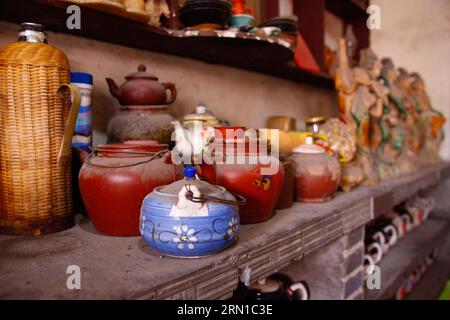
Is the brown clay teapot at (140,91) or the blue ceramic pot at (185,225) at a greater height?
the brown clay teapot at (140,91)

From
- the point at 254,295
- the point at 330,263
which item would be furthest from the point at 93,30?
the point at 330,263

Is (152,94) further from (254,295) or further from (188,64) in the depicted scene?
(254,295)

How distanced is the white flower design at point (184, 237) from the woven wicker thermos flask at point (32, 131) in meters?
0.45

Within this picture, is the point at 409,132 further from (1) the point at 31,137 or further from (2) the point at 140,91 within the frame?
(1) the point at 31,137

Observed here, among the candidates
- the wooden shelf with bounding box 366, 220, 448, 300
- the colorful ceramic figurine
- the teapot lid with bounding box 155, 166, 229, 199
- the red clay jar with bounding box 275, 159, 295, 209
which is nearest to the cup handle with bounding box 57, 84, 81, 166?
the teapot lid with bounding box 155, 166, 229, 199

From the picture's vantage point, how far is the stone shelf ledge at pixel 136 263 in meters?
0.66

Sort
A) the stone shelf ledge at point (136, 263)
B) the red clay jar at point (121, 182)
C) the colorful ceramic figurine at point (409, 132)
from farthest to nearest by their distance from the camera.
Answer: the colorful ceramic figurine at point (409, 132)
the red clay jar at point (121, 182)
the stone shelf ledge at point (136, 263)

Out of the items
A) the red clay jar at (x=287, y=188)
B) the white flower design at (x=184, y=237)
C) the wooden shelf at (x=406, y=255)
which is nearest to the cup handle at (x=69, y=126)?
the white flower design at (x=184, y=237)

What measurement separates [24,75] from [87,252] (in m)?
0.48

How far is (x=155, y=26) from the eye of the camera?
1.25 meters

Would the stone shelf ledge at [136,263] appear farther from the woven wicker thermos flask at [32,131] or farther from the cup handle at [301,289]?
the cup handle at [301,289]

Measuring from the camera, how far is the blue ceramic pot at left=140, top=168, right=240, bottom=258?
755 millimetres

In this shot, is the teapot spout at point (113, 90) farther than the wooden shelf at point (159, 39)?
Yes

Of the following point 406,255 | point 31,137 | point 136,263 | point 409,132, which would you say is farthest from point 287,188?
point 409,132
